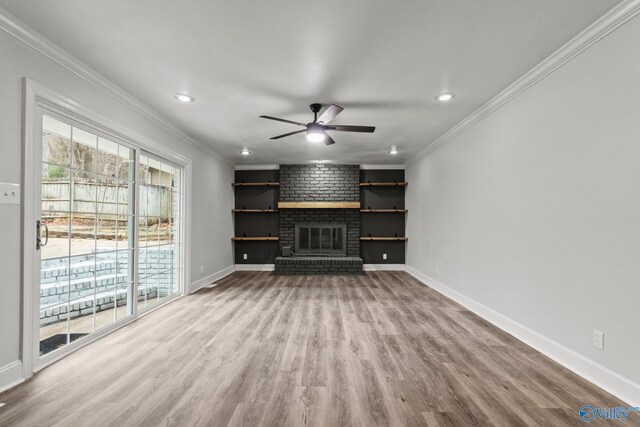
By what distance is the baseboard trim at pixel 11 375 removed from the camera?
190 centimetres

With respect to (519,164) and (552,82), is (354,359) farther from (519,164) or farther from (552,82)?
(552,82)

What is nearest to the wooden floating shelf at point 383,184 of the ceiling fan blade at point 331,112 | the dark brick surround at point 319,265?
the dark brick surround at point 319,265

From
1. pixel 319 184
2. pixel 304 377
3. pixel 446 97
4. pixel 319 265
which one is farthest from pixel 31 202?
pixel 319 184

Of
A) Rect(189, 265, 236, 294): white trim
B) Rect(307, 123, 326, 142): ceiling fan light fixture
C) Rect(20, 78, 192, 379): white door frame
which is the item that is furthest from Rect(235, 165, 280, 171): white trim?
Rect(20, 78, 192, 379): white door frame

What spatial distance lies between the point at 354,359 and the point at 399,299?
6.88 feet

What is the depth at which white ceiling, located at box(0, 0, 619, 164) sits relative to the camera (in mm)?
1879

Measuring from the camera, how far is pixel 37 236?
216cm

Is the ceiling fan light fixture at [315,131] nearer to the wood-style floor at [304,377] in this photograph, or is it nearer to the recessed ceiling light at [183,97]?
the recessed ceiling light at [183,97]

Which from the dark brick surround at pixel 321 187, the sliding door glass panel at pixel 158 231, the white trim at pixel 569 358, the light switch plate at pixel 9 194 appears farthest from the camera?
the dark brick surround at pixel 321 187

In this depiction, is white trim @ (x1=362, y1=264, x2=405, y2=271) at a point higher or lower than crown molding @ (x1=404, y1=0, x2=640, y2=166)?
lower

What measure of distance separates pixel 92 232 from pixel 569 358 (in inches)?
170

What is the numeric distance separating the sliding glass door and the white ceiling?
73 cm

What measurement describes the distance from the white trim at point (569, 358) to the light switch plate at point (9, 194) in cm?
423

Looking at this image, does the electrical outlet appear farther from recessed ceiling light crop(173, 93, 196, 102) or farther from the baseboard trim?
recessed ceiling light crop(173, 93, 196, 102)
